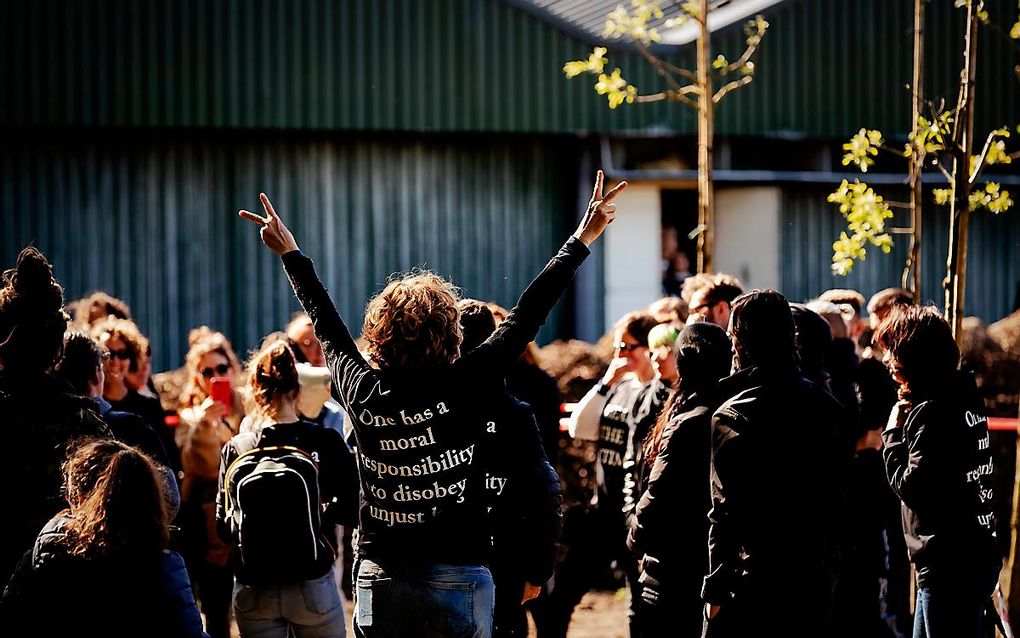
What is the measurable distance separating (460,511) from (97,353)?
182cm

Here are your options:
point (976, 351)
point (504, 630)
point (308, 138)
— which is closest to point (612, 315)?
point (308, 138)

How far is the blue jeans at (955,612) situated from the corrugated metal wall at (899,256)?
38.2 ft

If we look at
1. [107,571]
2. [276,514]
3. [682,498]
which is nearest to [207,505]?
[276,514]

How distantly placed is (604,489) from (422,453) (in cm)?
257

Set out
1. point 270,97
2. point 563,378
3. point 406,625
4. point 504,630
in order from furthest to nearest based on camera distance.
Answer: point 270,97 → point 563,378 → point 504,630 → point 406,625

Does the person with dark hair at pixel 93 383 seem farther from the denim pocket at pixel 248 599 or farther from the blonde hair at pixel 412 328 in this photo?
the blonde hair at pixel 412 328

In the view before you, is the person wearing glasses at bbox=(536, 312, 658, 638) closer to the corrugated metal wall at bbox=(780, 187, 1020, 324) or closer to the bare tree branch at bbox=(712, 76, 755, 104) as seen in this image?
the bare tree branch at bbox=(712, 76, 755, 104)

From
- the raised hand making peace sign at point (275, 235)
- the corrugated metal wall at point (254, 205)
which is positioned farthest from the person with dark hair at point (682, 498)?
the corrugated metal wall at point (254, 205)

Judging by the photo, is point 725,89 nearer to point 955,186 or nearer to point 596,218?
point 955,186

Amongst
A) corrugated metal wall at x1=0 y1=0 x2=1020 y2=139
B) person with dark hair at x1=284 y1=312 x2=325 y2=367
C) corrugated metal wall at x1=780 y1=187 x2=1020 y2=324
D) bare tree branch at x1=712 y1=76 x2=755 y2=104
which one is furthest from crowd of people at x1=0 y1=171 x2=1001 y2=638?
corrugated metal wall at x1=780 y1=187 x2=1020 y2=324

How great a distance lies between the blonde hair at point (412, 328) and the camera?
12.1 feet

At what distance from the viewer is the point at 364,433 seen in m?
3.71

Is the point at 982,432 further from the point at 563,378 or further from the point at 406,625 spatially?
the point at 563,378

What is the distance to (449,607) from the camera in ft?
12.0
